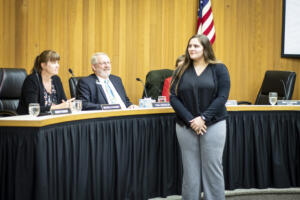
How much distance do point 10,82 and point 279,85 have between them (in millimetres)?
3117

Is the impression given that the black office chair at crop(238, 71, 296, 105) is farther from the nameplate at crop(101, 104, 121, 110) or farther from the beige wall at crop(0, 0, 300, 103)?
the nameplate at crop(101, 104, 121, 110)

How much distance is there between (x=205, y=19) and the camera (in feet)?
18.6

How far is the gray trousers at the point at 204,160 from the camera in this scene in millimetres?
2826

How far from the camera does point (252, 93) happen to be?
610 cm

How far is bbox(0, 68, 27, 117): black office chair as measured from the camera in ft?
14.2

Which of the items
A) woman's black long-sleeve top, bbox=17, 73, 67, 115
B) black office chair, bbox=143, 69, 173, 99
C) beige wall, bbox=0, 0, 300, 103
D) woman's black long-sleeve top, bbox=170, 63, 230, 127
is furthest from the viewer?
beige wall, bbox=0, 0, 300, 103

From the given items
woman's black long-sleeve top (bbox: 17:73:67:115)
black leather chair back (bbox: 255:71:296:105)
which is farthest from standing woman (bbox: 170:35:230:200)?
black leather chair back (bbox: 255:71:296:105)

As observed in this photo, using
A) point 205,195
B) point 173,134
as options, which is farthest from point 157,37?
point 205,195

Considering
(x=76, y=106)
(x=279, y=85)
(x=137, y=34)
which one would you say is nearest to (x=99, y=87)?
(x=76, y=106)

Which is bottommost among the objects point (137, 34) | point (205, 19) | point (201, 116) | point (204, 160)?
point (204, 160)

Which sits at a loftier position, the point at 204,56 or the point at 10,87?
the point at 204,56

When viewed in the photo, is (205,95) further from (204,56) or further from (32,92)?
(32,92)

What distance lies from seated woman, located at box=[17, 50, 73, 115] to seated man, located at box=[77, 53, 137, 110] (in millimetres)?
226

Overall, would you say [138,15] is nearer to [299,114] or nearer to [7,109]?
[7,109]
